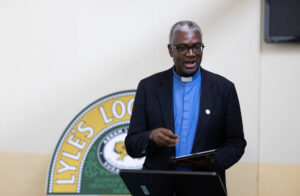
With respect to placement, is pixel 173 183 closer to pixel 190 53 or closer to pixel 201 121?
pixel 201 121

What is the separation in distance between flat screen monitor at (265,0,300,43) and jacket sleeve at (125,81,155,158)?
5.60 ft

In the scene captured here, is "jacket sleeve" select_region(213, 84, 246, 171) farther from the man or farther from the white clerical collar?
the white clerical collar

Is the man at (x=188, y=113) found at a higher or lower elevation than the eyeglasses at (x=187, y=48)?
lower

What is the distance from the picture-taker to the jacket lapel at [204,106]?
97.1 inches

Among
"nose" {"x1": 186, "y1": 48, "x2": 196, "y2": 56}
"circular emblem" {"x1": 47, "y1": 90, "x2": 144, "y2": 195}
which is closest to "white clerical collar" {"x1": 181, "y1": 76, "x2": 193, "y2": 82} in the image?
"nose" {"x1": 186, "y1": 48, "x2": 196, "y2": 56}

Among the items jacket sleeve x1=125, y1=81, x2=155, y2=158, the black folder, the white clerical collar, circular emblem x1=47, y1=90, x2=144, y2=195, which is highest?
the white clerical collar

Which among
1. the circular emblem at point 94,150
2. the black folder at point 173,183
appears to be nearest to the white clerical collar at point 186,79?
the black folder at point 173,183

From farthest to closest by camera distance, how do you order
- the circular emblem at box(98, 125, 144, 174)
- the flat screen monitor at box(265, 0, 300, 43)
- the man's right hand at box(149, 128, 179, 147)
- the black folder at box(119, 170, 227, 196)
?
the circular emblem at box(98, 125, 144, 174), the flat screen monitor at box(265, 0, 300, 43), the man's right hand at box(149, 128, 179, 147), the black folder at box(119, 170, 227, 196)

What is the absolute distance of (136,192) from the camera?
2.24m

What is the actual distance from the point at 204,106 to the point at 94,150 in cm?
197

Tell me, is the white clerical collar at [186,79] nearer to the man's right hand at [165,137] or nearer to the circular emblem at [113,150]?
the man's right hand at [165,137]

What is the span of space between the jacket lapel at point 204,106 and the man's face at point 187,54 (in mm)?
78

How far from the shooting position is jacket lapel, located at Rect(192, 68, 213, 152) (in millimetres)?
2467

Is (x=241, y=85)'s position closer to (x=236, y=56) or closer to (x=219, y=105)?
(x=236, y=56)
